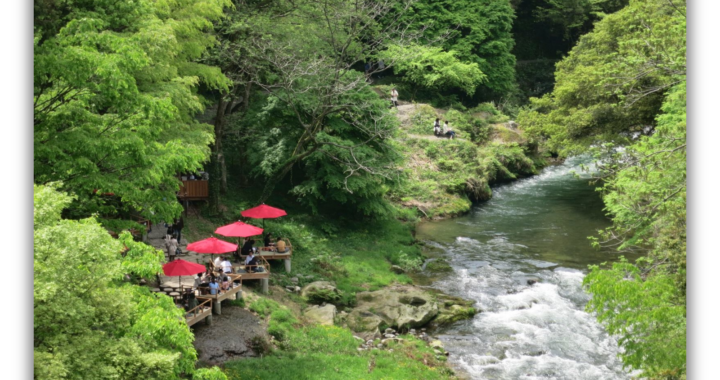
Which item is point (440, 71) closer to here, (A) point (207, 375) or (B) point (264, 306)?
(B) point (264, 306)

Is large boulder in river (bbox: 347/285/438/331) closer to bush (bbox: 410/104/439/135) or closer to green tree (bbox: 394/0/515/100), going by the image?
bush (bbox: 410/104/439/135)

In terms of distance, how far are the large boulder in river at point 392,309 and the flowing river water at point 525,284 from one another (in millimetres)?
913

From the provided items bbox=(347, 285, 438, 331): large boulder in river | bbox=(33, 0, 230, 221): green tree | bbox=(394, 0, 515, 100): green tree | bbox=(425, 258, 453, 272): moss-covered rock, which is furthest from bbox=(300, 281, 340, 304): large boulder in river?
bbox=(394, 0, 515, 100): green tree

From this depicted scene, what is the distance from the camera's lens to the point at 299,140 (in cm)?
2455

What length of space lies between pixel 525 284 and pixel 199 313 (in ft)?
42.9

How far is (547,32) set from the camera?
63156 mm

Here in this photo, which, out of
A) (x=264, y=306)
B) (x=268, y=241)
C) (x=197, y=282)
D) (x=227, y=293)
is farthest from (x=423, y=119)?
(x=197, y=282)

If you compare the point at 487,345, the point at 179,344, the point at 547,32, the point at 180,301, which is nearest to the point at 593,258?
the point at 487,345

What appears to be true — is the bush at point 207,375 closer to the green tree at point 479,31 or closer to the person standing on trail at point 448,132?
the person standing on trail at point 448,132

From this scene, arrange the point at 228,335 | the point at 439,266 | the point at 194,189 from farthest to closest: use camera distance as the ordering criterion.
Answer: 1. the point at 439,266
2. the point at 194,189
3. the point at 228,335

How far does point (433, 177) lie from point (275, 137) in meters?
13.4
